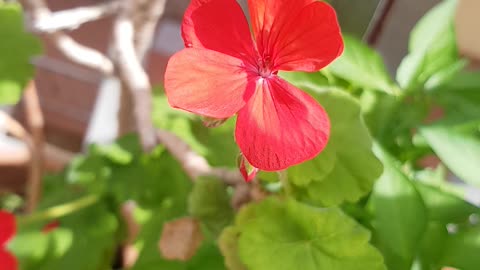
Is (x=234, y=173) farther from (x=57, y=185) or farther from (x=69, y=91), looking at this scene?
(x=69, y=91)

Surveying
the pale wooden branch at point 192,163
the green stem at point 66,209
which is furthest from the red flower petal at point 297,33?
the green stem at point 66,209

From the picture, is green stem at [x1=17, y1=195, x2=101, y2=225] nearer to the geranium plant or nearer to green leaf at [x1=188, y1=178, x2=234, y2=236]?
the geranium plant

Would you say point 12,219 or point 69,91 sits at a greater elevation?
point 12,219

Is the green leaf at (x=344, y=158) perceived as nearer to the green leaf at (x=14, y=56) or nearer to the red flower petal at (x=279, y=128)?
the red flower petal at (x=279, y=128)

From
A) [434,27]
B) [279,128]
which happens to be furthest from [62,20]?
[279,128]

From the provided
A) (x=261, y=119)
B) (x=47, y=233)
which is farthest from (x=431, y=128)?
(x=47, y=233)
